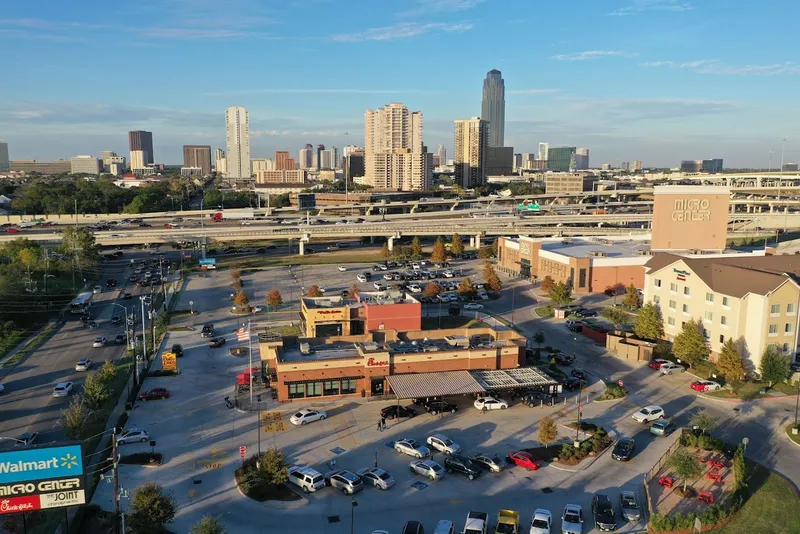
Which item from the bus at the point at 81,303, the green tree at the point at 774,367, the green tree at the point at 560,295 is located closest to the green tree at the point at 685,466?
the green tree at the point at 774,367

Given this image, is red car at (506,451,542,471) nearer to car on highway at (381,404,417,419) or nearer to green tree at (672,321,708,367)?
car on highway at (381,404,417,419)

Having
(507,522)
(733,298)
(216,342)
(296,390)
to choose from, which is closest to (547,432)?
(507,522)

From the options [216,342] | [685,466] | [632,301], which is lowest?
[216,342]

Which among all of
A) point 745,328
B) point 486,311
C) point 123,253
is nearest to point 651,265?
point 745,328

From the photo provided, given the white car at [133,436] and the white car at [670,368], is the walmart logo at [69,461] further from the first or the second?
the white car at [670,368]

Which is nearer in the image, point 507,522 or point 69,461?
point 69,461

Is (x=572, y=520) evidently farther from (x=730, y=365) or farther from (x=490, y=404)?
(x=730, y=365)
